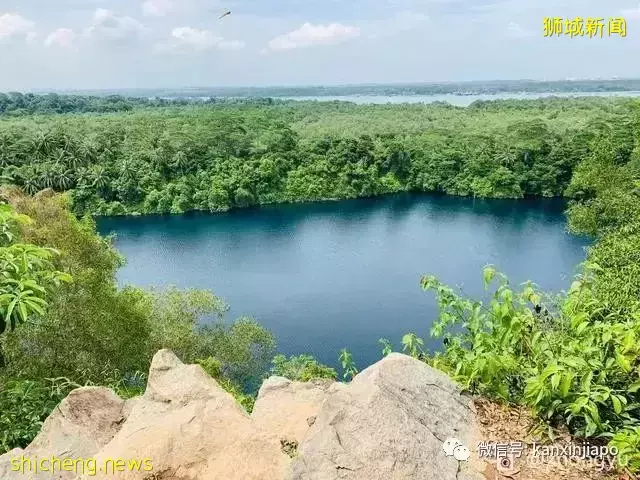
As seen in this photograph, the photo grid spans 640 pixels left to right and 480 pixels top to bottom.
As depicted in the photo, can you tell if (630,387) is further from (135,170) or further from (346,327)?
(135,170)

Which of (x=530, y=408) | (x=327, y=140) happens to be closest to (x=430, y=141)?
(x=327, y=140)

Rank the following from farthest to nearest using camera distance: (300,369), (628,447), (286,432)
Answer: (300,369) < (286,432) < (628,447)

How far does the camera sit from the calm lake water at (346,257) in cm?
2175

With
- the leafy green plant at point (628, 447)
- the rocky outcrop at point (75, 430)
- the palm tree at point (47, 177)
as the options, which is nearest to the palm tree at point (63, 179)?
the palm tree at point (47, 177)

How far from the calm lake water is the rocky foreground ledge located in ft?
45.2

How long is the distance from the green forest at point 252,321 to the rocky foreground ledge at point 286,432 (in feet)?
1.55

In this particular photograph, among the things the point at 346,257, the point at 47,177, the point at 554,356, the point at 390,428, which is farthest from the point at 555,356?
the point at 47,177

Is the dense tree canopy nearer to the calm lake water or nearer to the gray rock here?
the calm lake water

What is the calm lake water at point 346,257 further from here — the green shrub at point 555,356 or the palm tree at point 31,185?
the green shrub at point 555,356

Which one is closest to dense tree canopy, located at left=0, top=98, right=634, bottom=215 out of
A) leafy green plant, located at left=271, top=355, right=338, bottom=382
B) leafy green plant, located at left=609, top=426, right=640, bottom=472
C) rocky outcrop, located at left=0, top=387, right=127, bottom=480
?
leafy green plant, located at left=271, top=355, right=338, bottom=382

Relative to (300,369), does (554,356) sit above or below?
above

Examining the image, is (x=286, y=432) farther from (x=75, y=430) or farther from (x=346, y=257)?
(x=346, y=257)

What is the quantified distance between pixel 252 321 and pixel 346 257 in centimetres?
1343

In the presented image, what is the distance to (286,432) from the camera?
4.14m
